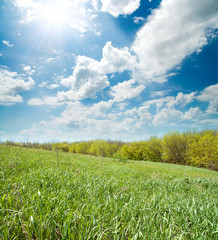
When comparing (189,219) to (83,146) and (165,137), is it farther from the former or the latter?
(83,146)

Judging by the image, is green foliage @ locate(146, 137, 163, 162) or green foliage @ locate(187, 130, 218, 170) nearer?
green foliage @ locate(187, 130, 218, 170)

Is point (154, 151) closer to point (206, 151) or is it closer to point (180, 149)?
point (180, 149)

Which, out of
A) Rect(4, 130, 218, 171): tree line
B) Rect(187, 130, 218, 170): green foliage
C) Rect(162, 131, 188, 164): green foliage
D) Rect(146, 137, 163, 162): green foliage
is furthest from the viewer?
Rect(146, 137, 163, 162): green foliage

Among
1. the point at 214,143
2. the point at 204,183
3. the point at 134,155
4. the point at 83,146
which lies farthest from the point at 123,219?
the point at 83,146

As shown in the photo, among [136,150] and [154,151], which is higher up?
[136,150]

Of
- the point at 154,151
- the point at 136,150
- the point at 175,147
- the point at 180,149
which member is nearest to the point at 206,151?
the point at 180,149

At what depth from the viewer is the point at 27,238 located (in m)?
1.65

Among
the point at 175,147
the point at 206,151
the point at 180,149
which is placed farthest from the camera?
the point at 175,147

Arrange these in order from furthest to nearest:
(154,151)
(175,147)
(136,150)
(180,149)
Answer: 1. (136,150)
2. (154,151)
3. (175,147)
4. (180,149)

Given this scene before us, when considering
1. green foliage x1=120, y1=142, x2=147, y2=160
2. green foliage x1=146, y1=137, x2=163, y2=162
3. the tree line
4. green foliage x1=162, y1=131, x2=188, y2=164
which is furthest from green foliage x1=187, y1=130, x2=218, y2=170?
green foliage x1=120, y1=142, x2=147, y2=160

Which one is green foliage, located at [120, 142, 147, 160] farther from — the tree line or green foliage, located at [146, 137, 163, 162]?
green foliage, located at [146, 137, 163, 162]

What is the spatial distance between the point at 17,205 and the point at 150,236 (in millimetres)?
2122

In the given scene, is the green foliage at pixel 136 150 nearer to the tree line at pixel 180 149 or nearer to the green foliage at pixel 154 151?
the tree line at pixel 180 149

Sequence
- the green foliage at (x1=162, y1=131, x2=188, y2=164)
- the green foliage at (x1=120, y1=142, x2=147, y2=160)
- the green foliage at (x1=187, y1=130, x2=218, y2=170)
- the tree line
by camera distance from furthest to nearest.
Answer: the green foliage at (x1=120, y1=142, x2=147, y2=160) → the green foliage at (x1=162, y1=131, x2=188, y2=164) → the tree line → the green foliage at (x1=187, y1=130, x2=218, y2=170)
